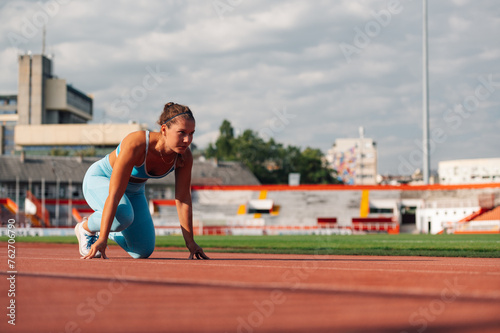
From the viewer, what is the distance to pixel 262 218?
55.3 metres

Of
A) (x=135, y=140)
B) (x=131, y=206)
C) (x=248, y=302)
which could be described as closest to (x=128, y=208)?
(x=131, y=206)

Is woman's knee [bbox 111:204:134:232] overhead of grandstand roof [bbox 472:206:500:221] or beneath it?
overhead

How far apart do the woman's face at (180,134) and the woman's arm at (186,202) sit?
60 centimetres

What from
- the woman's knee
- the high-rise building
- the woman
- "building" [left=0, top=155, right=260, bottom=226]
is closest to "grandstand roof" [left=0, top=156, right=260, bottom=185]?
"building" [left=0, top=155, right=260, bottom=226]

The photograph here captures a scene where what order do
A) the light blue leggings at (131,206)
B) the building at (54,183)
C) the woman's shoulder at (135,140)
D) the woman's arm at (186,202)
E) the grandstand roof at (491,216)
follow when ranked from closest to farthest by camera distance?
the woman's shoulder at (135,140) < the woman's arm at (186,202) < the light blue leggings at (131,206) < the grandstand roof at (491,216) < the building at (54,183)

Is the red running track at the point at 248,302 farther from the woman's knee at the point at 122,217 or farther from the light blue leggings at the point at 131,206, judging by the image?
the light blue leggings at the point at 131,206

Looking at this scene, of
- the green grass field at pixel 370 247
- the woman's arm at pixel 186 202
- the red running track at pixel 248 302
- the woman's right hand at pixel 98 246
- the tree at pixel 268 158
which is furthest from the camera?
the tree at pixel 268 158

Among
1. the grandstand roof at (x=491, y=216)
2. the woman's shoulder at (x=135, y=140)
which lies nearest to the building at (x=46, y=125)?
the grandstand roof at (x=491, y=216)

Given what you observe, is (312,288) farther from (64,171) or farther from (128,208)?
(64,171)

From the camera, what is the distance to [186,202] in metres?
7.55

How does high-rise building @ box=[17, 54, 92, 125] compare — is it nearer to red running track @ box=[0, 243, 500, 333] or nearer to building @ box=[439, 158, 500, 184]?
building @ box=[439, 158, 500, 184]

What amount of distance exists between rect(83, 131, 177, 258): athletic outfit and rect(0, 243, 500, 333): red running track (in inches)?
92.9

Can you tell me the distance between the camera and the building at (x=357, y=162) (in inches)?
6260

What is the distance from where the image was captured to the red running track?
2666 mm
